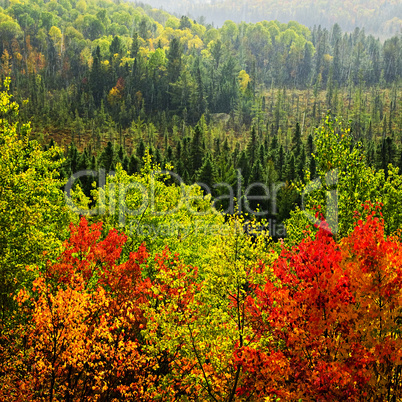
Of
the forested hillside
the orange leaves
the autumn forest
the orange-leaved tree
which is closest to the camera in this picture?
the orange leaves

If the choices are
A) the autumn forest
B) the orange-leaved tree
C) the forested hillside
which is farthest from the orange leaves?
the forested hillside

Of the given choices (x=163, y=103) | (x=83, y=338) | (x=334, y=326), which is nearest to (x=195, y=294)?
(x=83, y=338)

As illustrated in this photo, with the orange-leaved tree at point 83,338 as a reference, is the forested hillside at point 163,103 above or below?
above

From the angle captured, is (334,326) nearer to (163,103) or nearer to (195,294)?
(195,294)

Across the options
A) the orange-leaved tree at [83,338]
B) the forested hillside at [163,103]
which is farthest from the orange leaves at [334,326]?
the forested hillside at [163,103]

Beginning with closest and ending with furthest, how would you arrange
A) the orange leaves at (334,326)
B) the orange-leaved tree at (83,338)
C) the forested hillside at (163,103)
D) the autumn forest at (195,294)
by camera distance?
the orange leaves at (334,326), the autumn forest at (195,294), the orange-leaved tree at (83,338), the forested hillside at (163,103)

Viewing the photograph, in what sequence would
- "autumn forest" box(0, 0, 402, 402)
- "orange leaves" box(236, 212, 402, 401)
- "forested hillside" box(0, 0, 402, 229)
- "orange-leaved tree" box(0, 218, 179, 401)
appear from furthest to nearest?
"forested hillside" box(0, 0, 402, 229) → "orange-leaved tree" box(0, 218, 179, 401) → "autumn forest" box(0, 0, 402, 402) → "orange leaves" box(236, 212, 402, 401)

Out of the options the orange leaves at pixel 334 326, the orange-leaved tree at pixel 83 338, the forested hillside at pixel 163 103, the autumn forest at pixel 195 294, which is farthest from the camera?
the forested hillside at pixel 163 103

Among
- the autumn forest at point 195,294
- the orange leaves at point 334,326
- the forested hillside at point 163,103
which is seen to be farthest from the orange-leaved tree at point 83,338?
the forested hillside at point 163,103

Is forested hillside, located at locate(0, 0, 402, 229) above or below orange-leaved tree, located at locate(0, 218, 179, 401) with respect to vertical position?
above

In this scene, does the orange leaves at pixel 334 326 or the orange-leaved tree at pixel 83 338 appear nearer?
the orange leaves at pixel 334 326

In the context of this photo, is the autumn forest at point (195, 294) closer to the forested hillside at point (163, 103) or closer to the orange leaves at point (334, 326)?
the orange leaves at point (334, 326)

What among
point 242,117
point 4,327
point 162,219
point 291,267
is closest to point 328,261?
point 291,267

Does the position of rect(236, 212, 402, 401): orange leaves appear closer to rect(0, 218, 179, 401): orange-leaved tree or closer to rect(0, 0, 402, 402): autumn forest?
rect(0, 0, 402, 402): autumn forest
